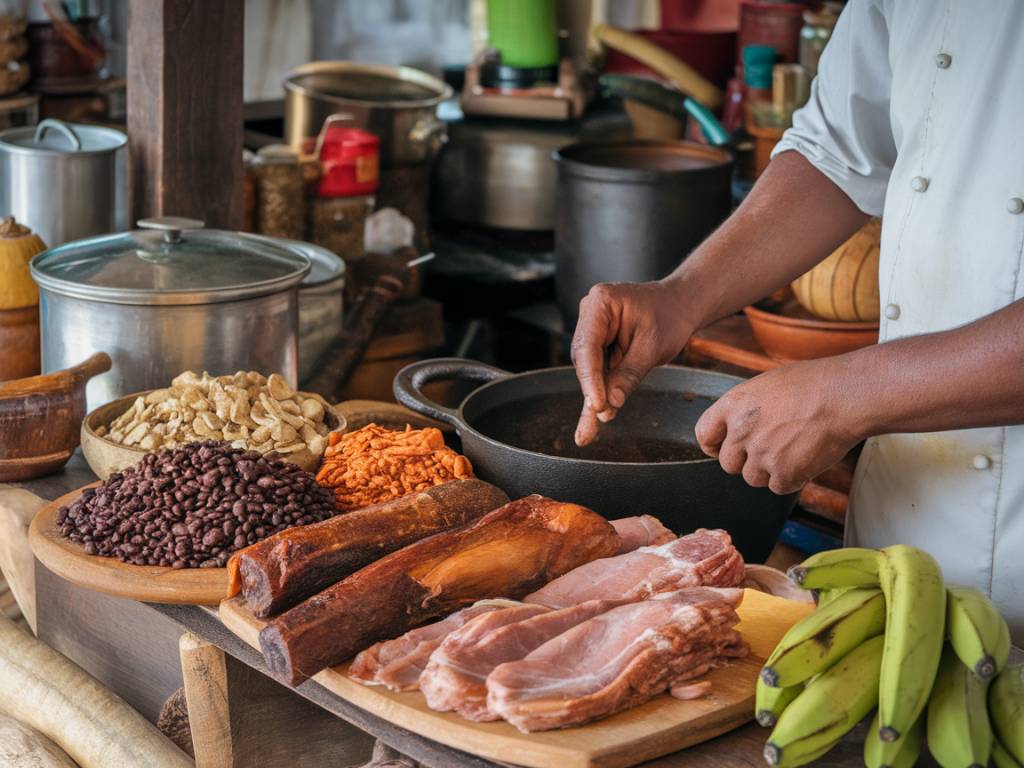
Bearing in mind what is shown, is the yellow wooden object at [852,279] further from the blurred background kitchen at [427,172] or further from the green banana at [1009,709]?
the green banana at [1009,709]

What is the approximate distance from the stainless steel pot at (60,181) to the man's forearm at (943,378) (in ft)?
6.86

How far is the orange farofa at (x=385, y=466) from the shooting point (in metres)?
1.98

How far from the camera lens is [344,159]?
11.8ft

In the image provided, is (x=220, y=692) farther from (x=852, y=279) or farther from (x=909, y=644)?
(x=852, y=279)

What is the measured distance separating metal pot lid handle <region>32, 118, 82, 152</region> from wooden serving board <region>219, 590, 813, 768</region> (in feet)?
6.40

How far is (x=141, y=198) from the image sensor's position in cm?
306

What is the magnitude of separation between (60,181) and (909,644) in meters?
2.43

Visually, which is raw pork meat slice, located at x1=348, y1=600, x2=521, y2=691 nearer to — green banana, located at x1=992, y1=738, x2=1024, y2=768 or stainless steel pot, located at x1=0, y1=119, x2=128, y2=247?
green banana, located at x1=992, y1=738, x2=1024, y2=768

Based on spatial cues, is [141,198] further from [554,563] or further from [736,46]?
[736,46]

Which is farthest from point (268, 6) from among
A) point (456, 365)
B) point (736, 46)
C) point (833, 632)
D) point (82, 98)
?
point (833, 632)

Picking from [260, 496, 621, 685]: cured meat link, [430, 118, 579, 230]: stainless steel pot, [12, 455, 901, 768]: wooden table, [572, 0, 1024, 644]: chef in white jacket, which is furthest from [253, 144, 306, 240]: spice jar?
[260, 496, 621, 685]: cured meat link

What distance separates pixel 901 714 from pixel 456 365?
3.82ft

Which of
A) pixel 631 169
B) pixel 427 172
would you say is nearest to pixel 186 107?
pixel 631 169

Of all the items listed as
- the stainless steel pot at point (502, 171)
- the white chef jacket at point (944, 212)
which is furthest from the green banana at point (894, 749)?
the stainless steel pot at point (502, 171)
